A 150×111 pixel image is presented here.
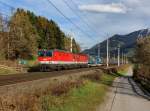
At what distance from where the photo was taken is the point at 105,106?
2070cm

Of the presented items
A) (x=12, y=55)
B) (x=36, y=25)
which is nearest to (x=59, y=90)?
(x=12, y=55)

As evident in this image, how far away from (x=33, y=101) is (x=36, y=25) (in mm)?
112251

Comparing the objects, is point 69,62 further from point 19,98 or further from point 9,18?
point 19,98

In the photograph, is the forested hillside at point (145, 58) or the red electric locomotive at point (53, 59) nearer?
the forested hillside at point (145, 58)

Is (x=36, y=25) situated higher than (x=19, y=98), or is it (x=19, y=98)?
(x=36, y=25)

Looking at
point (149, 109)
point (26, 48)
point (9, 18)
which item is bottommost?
point (149, 109)

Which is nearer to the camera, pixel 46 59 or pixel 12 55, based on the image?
pixel 46 59

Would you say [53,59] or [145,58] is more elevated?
[145,58]

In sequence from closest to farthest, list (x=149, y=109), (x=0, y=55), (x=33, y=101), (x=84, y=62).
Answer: (x=33, y=101) → (x=149, y=109) → (x=0, y=55) → (x=84, y=62)

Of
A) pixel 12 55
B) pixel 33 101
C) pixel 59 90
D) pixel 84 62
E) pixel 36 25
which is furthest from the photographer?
Result: pixel 36 25

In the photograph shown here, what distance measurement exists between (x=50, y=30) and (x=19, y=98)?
119 meters

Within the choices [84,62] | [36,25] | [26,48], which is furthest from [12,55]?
[36,25]

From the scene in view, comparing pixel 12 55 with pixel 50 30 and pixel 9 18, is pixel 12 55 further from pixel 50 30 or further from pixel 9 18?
pixel 50 30

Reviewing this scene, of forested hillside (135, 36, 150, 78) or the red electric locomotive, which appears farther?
the red electric locomotive
